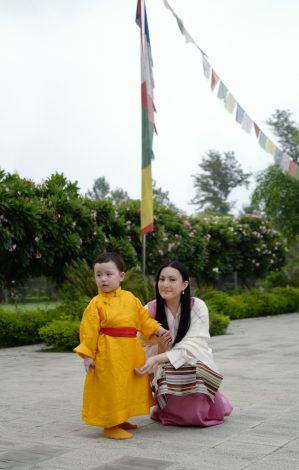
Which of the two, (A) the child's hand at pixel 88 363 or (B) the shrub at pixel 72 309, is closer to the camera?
(A) the child's hand at pixel 88 363

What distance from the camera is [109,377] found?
15.3ft

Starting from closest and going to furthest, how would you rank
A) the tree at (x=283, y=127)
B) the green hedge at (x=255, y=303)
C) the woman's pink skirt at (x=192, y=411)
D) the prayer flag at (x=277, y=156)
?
the woman's pink skirt at (x=192, y=411), the prayer flag at (x=277, y=156), the green hedge at (x=255, y=303), the tree at (x=283, y=127)

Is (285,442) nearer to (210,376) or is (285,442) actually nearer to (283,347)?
(210,376)

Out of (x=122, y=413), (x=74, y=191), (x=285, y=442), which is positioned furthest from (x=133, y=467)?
(x=74, y=191)

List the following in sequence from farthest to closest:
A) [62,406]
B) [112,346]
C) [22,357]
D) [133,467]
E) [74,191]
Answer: [74,191] → [22,357] → [62,406] → [112,346] → [133,467]

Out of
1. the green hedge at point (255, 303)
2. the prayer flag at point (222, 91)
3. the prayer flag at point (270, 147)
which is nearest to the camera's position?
the prayer flag at point (270, 147)

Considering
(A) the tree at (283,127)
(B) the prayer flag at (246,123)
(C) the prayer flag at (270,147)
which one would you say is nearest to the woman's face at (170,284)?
(C) the prayer flag at (270,147)

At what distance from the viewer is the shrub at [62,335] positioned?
1039cm

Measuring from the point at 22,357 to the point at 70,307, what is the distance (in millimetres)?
2094

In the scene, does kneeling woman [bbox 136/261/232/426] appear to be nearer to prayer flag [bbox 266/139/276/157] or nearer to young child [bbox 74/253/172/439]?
young child [bbox 74/253/172/439]

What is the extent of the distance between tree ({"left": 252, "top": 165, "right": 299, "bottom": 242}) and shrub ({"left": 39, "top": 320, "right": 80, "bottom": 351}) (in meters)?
A: 14.5

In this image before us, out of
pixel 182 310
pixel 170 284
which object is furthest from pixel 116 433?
pixel 170 284

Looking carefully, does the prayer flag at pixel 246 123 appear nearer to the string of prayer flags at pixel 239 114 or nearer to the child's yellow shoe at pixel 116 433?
the string of prayer flags at pixel 239 114

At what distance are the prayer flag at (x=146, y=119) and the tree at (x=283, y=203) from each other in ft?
41.4
